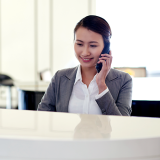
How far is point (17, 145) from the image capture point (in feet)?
1.45

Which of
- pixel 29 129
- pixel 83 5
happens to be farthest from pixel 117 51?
pixel 29 129

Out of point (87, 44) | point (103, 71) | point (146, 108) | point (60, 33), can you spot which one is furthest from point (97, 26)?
point (60, 33)

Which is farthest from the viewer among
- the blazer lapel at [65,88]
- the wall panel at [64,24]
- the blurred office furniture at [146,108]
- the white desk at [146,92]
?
the wall panel at [64,24]

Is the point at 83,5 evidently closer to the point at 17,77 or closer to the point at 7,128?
the point at 17,77

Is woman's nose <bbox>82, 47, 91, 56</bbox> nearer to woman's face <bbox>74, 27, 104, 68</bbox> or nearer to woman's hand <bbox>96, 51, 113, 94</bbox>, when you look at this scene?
woman's face <bbox>74, 27, 104, 68</bbox>

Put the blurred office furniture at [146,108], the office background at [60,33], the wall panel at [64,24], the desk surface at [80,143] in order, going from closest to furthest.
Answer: the desk surface at [80,143] < the blurred office furniture at [146,108] < the office background at [60,33] < the wall panel at [64,24]

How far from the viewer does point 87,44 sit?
54.2 inches

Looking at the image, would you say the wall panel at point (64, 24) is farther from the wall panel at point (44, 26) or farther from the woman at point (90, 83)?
the woman at point (90, 83)

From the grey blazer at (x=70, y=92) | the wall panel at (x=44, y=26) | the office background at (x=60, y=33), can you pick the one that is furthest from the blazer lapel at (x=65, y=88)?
the wall panel at (x=44, y=26)

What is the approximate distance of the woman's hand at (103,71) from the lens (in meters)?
1.39

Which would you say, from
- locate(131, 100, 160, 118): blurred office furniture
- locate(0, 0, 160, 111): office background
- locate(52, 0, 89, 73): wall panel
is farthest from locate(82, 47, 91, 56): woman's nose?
locate(52, 0, 89, 73): wall panel

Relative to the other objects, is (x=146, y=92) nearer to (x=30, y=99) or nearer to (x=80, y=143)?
(x=30, y=99)

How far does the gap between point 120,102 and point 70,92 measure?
36 centimetres

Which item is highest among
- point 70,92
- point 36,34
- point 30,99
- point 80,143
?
point 36,34
